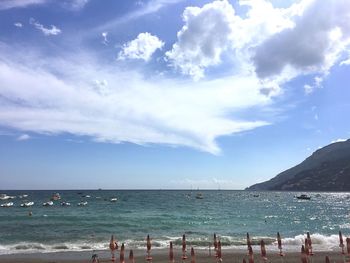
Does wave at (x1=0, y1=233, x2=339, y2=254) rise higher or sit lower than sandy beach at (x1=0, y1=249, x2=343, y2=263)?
higher

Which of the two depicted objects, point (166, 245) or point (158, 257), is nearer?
point (158, 257)

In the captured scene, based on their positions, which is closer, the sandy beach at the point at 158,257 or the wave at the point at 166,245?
the sandy beach at the point at 158,257

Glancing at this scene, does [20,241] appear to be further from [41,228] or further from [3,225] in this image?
[3,225]

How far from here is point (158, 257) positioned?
105 feet

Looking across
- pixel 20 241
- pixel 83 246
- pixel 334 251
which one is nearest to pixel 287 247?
pixel 334 251

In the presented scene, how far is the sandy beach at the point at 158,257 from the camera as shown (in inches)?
1184

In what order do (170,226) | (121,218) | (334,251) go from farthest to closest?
(121,218) → (170,226) → (334,251)

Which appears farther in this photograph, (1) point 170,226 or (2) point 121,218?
(2) point 121,218

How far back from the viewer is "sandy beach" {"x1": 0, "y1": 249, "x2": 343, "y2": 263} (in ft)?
98.7

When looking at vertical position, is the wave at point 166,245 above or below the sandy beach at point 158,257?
above

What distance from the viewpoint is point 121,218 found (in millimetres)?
71000

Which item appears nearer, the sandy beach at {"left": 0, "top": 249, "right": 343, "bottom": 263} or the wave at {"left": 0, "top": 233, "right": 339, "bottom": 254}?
the sandy beach at {"left": 0, "top": 249, "right": 343, "bottom": 263}

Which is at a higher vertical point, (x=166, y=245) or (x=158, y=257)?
(x=166, y=245)

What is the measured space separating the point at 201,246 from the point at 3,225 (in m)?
33.2
